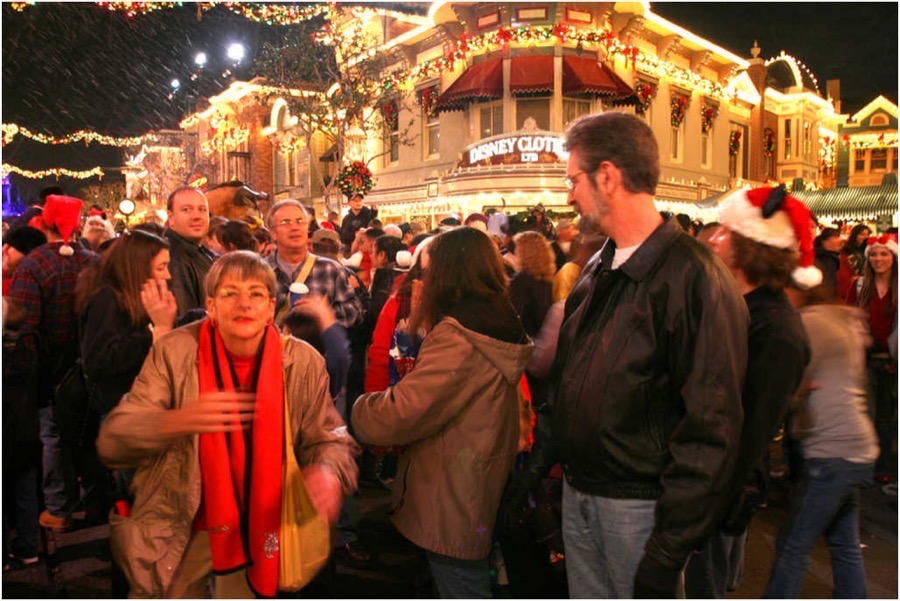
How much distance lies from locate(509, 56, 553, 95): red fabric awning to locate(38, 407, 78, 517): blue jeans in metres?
16.1

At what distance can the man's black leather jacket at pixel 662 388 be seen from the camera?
6.29 feet

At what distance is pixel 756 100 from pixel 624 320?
30150 mm

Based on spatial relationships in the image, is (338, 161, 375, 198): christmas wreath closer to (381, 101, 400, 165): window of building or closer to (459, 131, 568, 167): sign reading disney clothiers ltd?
(459, 131, 568, 167): sign reading disney clothiers ltd

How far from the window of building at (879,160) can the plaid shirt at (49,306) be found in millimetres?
48321

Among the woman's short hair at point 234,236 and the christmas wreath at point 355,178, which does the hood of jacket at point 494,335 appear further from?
the christmas wreath at point 355,178

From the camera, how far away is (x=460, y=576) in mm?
2859

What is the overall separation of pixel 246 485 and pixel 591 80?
17.9 meters

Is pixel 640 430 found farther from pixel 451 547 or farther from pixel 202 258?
pixel 202 258

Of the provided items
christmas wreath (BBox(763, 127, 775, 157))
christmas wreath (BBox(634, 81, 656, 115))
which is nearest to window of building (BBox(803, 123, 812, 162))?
christmas wreath (BBox(763, 127, 775, 157))

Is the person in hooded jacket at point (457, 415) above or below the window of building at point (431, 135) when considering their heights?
below

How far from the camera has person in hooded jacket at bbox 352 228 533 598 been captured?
272 centimetres

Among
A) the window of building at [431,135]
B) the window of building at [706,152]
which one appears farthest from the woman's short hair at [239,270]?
the window of building at [706,152]

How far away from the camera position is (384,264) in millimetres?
6211

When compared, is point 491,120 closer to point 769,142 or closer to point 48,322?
point 769,142
